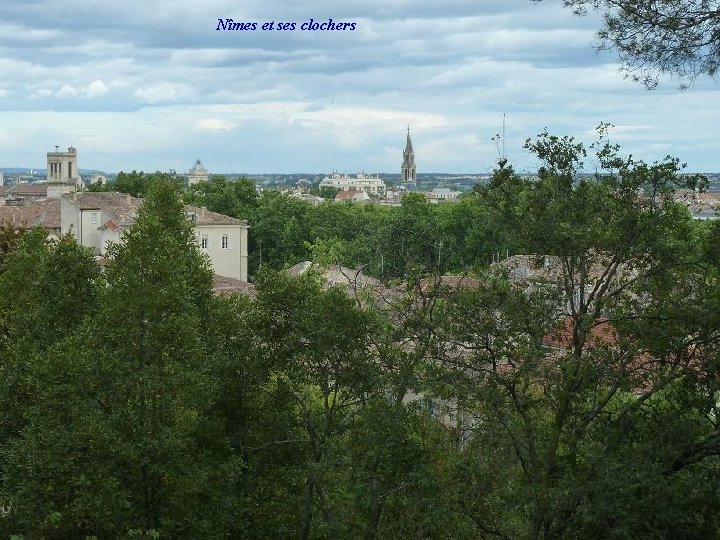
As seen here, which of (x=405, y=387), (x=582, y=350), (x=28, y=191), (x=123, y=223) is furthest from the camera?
(x=28, y=191)

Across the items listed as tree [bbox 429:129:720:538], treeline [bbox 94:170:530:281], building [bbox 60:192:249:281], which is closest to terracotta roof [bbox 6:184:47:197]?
treeline [bbox 94:170:530:281]

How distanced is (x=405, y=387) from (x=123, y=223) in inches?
1890

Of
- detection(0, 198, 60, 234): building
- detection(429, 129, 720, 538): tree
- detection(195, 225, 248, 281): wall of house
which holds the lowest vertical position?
detection(195, 225, 248, 281): wall of house

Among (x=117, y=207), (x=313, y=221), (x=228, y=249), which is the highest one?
(x=117, y=207)

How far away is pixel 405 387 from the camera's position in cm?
1563

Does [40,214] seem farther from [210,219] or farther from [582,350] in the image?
[582,350]

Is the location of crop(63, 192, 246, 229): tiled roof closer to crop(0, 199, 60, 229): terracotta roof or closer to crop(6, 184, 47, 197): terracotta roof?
crop(0, 199, 60, 229): terracotta roof

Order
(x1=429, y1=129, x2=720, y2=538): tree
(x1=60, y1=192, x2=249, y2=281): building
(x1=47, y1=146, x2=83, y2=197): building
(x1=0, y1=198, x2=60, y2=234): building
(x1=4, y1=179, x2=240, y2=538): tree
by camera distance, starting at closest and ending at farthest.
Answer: (x1=429, y1=129, x2=720, y2=538): tree
(x1=4, y1=179, x2=240, y2=538): tree
(x1=60, y1=192, x2=249, y2=281): building
(x1=0, y1=198, x2=60, y2=234): building
(x1=47, y1=146, x2=83, y2=197): building

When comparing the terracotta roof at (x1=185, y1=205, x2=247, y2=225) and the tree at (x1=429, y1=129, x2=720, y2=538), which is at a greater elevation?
the tree at (x1=429, y1=129, x2=720, y2=538)

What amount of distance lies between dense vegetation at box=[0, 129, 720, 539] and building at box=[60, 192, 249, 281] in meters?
44.2

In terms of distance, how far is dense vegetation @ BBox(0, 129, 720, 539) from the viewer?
13.7 meters

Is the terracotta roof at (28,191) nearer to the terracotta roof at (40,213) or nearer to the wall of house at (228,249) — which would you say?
the terracotta roof at (40,213)

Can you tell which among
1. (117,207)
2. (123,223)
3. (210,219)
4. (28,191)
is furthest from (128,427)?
(28,191)

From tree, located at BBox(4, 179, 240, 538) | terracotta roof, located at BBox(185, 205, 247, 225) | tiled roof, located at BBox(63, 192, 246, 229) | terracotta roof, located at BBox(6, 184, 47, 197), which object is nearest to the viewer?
tree, located at BBox(4, 179, 240, 538)
